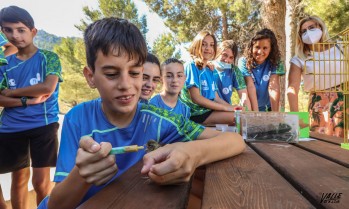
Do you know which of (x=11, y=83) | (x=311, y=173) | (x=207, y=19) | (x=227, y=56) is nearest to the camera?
(x=311, y=173)

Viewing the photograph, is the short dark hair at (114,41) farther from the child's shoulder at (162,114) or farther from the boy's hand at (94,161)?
the boy's hand at (94,161)

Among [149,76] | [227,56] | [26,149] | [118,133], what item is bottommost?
[26,149]

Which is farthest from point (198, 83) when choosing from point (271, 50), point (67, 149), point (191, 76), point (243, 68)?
point (67, 149)

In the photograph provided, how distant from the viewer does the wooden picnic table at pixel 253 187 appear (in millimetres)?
628

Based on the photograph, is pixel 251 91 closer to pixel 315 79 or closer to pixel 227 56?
pixel 227 56

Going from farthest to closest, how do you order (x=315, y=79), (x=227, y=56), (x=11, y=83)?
(x=227, y=56) → (x=11, y=83) → (x=315, y=79)

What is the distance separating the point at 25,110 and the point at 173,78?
130cm

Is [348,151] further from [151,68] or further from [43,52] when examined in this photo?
[43,52]

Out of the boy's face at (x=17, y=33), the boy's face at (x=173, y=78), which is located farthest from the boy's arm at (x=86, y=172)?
the boy's face at (x=173, y=78)

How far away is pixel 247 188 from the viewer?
2.39 feet

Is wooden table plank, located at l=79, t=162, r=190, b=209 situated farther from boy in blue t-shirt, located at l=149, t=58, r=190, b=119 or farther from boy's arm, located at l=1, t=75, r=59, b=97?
boy in blue t-shirt, located at l=149, t=58, r=190, b=119

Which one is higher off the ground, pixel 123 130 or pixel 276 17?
pixel 276 17

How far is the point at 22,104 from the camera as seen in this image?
219 centimetres

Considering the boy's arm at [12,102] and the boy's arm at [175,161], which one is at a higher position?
the boy's arm at [12,102]
